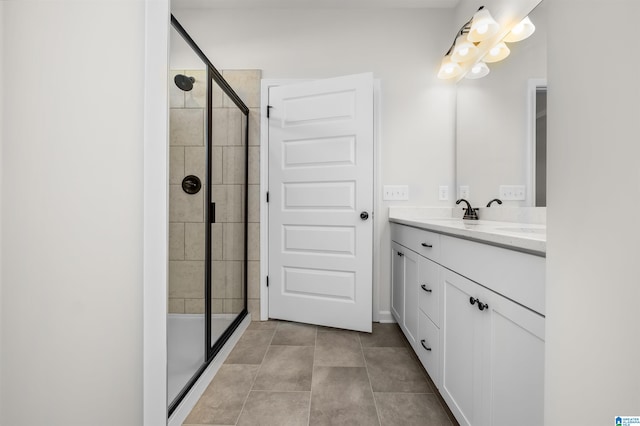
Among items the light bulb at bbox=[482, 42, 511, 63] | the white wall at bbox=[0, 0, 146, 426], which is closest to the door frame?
the light bulb at bbox=[482, 42, 511, 63]

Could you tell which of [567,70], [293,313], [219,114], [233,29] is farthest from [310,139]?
[567,70]

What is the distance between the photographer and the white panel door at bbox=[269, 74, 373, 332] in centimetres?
210

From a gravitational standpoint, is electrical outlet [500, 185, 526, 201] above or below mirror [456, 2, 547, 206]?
below

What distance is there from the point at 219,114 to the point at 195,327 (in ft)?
4.40

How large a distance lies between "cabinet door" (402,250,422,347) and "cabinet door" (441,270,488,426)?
410 mm

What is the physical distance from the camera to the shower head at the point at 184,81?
1489mm

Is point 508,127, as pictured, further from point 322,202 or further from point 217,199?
point 217,199

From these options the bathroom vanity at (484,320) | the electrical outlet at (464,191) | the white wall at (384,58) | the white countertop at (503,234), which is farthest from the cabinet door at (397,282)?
the electrical outlet at (464,191)

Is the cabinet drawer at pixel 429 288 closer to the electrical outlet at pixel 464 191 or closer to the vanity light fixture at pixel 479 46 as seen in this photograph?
the electrical outlet at pixel 464 191

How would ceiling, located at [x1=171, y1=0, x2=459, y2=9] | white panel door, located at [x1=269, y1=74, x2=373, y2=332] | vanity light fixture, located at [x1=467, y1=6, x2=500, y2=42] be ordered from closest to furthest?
vanity light fixture, located at [x1=467, y1=6, x2=500, y2=42] < white panel door, located at [x1=269, y1=74, x2=373, y2=332] < ceiling, located at [x1=171, y1=0, x2=459, y2=9]

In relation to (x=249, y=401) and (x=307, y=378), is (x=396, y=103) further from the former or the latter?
(x=249, y=401)

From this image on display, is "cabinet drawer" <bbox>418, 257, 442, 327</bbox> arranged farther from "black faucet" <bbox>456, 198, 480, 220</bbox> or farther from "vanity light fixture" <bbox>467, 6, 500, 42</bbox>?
"vanity light fixture" <bbox>467, 6, 500, 42</bbox>

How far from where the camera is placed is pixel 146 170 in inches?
26.3

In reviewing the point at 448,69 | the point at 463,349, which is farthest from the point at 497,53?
the point at 463,349
